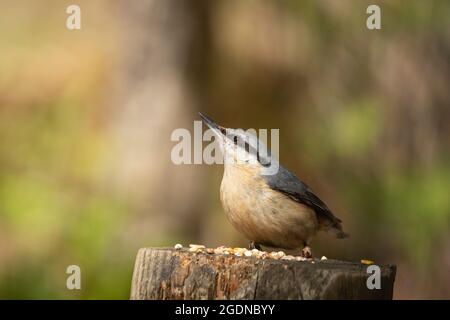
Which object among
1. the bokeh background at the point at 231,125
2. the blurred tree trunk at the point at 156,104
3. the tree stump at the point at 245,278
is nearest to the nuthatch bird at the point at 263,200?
the tree stump at the point at 245,278

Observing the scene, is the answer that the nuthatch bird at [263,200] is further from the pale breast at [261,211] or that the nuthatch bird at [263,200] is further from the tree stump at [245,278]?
the tree stump at [245,278]

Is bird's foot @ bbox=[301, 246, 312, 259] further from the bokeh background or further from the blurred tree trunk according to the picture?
the blurred tree trunk

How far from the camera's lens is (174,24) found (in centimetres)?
920

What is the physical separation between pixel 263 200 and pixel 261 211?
11cm

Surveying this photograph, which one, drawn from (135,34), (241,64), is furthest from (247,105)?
(135,34)

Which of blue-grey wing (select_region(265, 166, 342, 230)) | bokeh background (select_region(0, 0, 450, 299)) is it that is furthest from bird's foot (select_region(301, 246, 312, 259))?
bokeh background (select_region(0, 0, 450, 299))

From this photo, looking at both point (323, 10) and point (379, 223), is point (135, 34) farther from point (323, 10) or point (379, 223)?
point (379, 223)

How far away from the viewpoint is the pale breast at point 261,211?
4992 mm

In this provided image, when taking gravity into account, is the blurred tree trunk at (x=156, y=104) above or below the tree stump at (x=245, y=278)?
above

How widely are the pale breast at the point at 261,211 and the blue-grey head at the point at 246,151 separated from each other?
64 mm

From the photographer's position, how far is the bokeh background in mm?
8500

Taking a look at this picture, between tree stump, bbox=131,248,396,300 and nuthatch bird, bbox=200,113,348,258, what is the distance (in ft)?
2.72

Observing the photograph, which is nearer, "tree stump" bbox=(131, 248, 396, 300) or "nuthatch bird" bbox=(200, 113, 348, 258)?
"tree stump" bbox=(131, 248, 396, 300)

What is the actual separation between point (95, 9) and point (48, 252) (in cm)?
583
